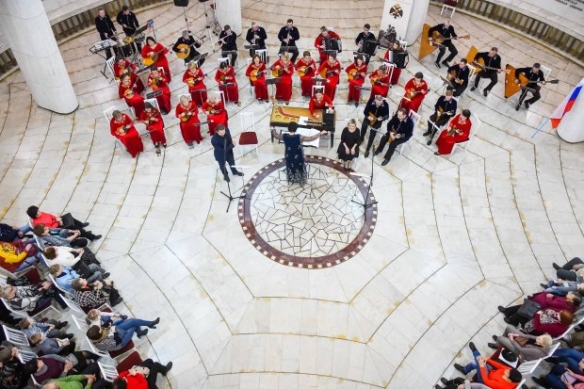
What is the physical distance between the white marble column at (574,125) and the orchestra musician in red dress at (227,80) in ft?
27.3

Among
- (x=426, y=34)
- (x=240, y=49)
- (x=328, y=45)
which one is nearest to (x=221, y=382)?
(x=328, y=45)

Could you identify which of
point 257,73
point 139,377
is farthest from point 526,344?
point 257,73

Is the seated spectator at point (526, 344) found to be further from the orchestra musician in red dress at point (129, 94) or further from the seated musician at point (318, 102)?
the orchestra musician in red dress at point (129, 94)

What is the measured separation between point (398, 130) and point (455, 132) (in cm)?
137

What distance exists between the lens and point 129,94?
416 inches

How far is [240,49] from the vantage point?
13219 mm

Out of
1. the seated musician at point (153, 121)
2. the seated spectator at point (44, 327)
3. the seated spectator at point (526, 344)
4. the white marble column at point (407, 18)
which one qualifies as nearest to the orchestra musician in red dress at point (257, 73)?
the seated musician at point (153, 121)

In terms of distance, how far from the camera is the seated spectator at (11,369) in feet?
19.5

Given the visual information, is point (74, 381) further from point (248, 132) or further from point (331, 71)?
point (331, 71)

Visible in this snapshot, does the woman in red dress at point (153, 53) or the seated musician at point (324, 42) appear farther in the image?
the seated musician at point (324, 42)

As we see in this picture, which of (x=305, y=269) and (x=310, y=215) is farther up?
(x=310, y=215)

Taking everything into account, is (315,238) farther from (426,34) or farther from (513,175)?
(426,34)

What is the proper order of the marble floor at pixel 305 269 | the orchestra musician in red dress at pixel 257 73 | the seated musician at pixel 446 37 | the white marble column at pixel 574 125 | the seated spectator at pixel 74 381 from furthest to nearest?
the seated musician at pixel 446 37 < the orchestra musician in red dress at pixel 257 73 < the white marble column at pixel 574 125 < the marble floor at pixel 305 269 < the seated spectator at pixel 74 381

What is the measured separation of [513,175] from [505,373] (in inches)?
216
